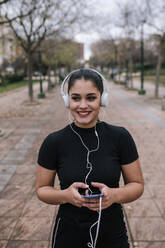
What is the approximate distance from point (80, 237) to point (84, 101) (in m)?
0.86

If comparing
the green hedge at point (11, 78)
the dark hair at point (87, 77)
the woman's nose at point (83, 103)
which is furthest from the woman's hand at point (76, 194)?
the green hedge at point (11, 78)

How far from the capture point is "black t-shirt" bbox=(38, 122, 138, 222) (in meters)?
1.70

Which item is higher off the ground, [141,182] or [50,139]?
[50,139]

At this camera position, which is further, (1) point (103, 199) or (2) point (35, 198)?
(2) point (35, 198)

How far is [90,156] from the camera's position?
1709 mm

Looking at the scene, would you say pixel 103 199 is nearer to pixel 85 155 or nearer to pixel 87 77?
pixel 85 155

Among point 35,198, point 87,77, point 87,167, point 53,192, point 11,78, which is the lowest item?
point 35,198

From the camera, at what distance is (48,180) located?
180 cm

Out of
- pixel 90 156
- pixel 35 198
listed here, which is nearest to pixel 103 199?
pixel 90 156

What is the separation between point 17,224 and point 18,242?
39 cm

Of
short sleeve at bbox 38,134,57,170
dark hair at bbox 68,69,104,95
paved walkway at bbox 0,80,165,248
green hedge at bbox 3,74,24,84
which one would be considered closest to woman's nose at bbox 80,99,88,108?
dark hair at bbox 68,69,104,95

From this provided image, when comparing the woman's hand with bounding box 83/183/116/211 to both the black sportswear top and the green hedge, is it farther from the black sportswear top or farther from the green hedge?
the green hedge

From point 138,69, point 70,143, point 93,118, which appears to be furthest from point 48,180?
point 138,69

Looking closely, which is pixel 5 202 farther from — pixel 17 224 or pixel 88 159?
pixel 88 159
